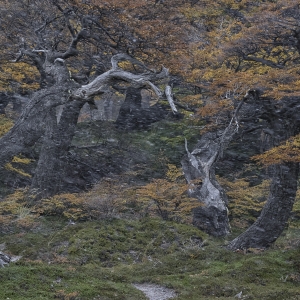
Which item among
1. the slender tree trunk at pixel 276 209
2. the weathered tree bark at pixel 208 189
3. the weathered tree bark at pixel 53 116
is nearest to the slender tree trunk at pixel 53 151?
the weathered tree bark at pixel 53 116

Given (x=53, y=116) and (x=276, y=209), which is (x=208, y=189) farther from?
(x=53, y=116)

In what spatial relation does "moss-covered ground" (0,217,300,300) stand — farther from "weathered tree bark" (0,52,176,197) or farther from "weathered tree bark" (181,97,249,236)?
"weathered tree bark" (0,52,176,197)

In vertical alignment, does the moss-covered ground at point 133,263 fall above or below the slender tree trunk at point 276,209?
below

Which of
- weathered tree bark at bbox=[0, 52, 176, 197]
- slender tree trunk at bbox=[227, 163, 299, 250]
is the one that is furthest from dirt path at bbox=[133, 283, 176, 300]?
weathered tree bark at bbox=[0, 52, 176, 197]

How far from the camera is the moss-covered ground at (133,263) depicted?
19.2ft

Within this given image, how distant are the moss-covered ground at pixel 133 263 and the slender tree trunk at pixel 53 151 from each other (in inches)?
55.1

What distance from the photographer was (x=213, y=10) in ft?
68.6

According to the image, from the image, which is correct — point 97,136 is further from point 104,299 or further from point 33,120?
point 104,299

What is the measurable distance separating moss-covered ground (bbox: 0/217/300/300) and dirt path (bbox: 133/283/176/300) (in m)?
0.17

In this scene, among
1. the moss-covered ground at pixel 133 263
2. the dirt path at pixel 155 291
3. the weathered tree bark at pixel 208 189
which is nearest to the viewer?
the moss-covered ground at pixel 133 263

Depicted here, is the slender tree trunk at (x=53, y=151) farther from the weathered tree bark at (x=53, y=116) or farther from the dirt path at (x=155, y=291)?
the dirt path at (x=155, y=291)

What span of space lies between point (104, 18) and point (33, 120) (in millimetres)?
4784

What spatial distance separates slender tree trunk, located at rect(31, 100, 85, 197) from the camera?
12.4 meters

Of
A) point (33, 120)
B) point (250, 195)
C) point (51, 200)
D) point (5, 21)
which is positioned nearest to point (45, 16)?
point (5, 21)
